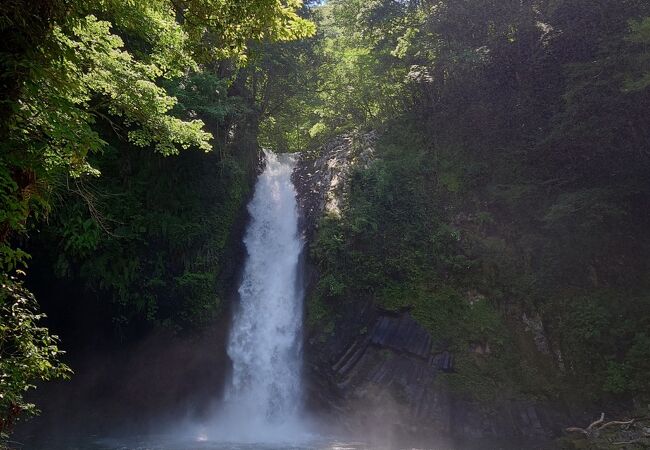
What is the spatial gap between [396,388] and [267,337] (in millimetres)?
4916

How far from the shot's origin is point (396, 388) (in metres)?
12.7

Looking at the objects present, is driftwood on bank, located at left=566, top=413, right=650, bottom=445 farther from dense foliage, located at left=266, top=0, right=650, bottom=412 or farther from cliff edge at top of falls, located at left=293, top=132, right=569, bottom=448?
dense foliage, located at left=266, top=0, right=650, bottom=412

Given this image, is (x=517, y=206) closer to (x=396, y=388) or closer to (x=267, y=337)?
(x=396, y=388)

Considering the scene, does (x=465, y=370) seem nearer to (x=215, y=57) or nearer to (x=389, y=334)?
(x=389, y=334)

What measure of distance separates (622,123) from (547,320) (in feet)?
20.0

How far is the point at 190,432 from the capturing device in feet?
46.5

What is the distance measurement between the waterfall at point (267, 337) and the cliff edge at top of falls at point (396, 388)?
31.3 inches

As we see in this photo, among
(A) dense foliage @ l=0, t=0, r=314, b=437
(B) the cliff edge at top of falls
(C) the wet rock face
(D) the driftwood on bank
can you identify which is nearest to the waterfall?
(B) the cliff edge at top of falls

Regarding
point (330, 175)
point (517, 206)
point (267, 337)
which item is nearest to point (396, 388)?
point (267, 337)

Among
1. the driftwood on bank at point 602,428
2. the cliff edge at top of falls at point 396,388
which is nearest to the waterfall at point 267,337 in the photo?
the cliff edge at top of falls at point 396,388

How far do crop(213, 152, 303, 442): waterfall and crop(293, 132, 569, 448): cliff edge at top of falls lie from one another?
0.79 meters

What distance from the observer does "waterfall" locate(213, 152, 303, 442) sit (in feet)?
47.5

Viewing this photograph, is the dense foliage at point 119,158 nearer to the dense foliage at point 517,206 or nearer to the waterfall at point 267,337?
the waterfall at point 267,337

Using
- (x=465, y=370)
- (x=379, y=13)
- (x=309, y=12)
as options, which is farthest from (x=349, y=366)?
(x=309, y=12)
